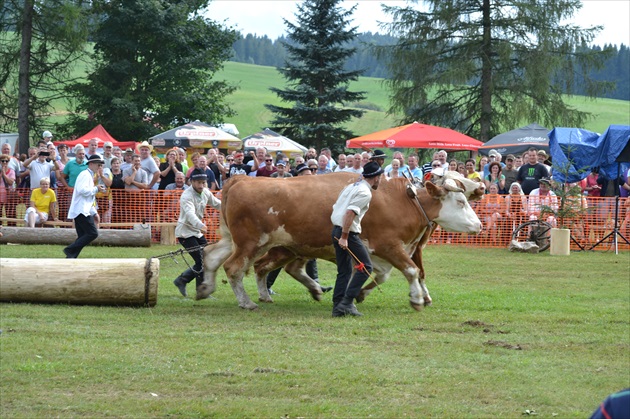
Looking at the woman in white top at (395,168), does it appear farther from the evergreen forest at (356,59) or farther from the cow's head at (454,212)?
the evergreen forest at (356,59)

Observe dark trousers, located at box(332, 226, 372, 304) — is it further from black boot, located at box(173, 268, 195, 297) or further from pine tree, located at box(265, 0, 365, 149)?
pine tree, located at box(265, 0, 365, 149)

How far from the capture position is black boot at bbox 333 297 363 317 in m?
11.8

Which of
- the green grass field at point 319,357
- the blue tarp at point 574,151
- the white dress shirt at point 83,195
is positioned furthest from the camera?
the blue tarp at point 574,151

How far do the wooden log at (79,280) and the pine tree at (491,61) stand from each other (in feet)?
97.7

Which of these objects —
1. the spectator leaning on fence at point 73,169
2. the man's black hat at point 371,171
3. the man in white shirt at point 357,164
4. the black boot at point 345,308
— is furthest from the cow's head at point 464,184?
the spectator leaning on fence at point 73,169

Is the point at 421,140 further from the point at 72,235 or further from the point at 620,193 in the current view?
the point at 72,235

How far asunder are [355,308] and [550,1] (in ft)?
107

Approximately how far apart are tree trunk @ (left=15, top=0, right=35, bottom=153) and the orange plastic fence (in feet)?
47.4

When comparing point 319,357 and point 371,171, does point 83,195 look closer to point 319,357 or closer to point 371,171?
point 371,171

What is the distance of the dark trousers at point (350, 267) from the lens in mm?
11734

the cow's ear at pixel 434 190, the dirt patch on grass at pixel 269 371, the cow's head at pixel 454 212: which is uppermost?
the cow's ear at pixel 434 190

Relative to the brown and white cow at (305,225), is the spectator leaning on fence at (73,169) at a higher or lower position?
higher

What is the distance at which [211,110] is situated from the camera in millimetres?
45062

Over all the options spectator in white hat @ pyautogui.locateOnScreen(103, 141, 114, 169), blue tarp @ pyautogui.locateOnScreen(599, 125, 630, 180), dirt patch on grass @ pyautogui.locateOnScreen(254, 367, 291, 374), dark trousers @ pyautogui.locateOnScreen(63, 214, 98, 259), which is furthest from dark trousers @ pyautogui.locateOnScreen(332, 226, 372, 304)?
blue tarp @ pyautogui.locateOnScreen(599, 125, 630, 180)
